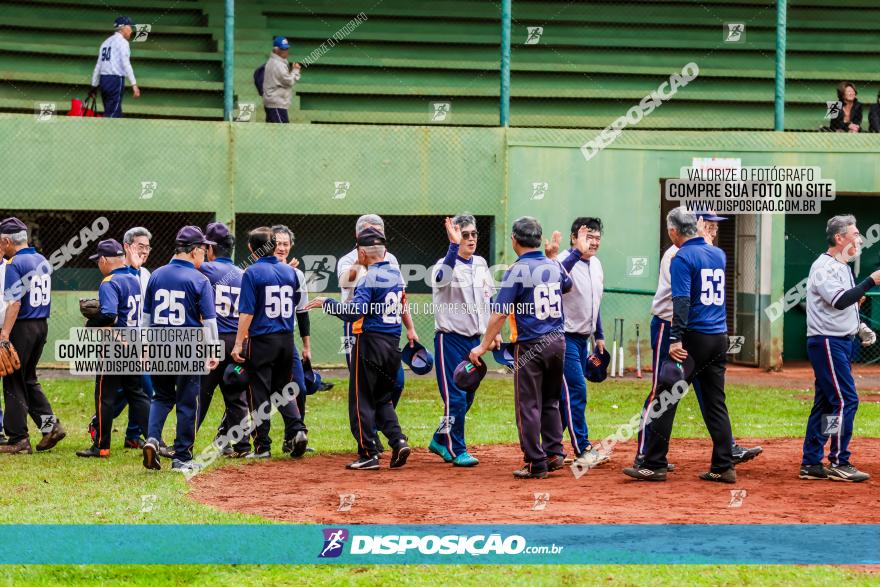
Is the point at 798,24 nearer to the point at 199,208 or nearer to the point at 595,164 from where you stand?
the point at 595,164

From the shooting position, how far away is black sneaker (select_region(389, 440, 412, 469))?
385 inches

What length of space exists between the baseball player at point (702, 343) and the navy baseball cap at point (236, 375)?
342 cm

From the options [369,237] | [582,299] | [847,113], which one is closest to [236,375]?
[369,237]

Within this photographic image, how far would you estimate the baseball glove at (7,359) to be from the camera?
10.4 meters

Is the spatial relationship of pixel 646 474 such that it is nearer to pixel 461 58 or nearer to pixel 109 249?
pixel 109 249

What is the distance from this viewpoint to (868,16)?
80.0ft

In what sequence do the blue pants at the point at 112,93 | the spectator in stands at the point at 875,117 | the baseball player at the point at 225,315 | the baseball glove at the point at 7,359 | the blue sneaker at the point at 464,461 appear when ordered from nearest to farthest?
the blue sneaker at the point at 464,461, the baseball glove at the point at 7,359, the baseball player at the point at 225,315, the blue pants at the point at 112,93, the spectator in stands at the point at 875,117

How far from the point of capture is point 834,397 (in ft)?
30.5

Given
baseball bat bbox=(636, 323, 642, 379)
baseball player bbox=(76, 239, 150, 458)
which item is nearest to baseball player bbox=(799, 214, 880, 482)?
baseball player bbox=(76, 239, 150, 458)

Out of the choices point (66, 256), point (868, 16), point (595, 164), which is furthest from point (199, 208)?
point (868, 16)

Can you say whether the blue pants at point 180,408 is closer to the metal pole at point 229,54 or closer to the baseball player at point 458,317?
the baseball player at point 458,317

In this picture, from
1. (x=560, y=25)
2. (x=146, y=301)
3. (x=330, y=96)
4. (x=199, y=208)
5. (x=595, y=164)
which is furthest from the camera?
(x=560, y=25)

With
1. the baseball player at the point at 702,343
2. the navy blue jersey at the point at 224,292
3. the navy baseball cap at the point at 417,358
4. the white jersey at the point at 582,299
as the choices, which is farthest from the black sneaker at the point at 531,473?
the navy blue jersey at the point at 224,292

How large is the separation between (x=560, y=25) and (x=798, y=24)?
15.8 ft
